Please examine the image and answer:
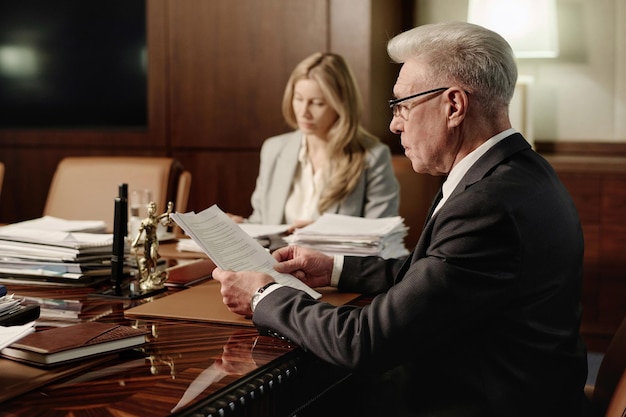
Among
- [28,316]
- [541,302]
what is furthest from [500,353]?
[28,316]

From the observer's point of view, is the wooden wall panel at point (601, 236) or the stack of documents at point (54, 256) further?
the wooden wall panel at point (601, 236)

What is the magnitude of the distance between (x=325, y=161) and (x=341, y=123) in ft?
0.54

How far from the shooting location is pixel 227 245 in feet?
6.19

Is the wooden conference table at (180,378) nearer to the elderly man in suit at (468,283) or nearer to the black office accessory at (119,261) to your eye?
the elderly man in suit at (468,283)

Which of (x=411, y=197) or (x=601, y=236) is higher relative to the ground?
(x=411, y=197)

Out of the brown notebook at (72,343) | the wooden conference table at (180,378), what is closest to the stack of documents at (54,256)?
the wooden conference table at (180,378)

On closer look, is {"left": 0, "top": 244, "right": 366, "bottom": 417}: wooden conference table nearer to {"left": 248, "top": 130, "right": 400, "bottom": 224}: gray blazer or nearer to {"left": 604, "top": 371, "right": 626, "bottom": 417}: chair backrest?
{"left": 604, "top": 371, "right": 626, "bottom": 417}: chair backrest

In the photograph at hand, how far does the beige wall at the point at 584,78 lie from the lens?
14.6 ft

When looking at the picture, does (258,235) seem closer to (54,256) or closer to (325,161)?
(54,256)

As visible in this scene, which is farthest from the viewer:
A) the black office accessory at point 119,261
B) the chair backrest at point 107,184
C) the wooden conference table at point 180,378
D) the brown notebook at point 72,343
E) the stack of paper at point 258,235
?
the chair backrest at point 107,184

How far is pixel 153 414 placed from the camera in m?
1.17

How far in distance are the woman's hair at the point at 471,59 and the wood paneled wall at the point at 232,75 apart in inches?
103

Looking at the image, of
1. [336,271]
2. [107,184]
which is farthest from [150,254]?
[107,184]

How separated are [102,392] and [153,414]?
0.45 ft
